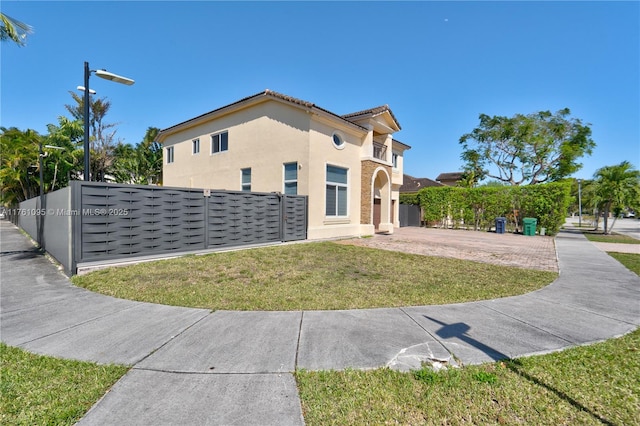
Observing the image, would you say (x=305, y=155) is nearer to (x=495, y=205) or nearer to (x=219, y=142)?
→ (x=219, y=142)

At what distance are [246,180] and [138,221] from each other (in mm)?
8515

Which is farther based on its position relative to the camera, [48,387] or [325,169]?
[325,169]

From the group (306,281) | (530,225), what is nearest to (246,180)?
(306,281)

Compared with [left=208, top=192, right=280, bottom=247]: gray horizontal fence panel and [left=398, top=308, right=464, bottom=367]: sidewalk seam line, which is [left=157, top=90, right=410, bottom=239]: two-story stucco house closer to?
[left=208, top=192, right=280, bottom=247]: gray horizontal fence panel

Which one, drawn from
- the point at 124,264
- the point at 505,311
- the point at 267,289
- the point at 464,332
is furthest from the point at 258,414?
the point at 124,264

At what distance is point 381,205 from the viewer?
18.9 meters

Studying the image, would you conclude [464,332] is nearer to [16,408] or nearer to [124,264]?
[16,408]

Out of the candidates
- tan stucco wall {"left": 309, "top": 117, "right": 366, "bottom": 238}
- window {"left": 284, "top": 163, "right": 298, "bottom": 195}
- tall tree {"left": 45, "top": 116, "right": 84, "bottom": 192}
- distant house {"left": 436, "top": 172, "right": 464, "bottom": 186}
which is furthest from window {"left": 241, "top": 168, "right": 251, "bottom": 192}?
distant house {"left": 436, "top": 172, "right": 464, "bottom": 186}

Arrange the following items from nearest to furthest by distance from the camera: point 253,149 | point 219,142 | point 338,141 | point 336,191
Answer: point 336,191 < point 338,141 < point 253,149 < point 219,142

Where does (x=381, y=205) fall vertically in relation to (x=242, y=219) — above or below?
above

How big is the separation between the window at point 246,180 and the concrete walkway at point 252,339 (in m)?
11.0

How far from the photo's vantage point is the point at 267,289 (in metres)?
5.75

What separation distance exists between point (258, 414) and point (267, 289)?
3.52 metres

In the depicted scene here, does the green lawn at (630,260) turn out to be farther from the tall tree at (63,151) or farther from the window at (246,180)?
the tall tree at (63,151)
